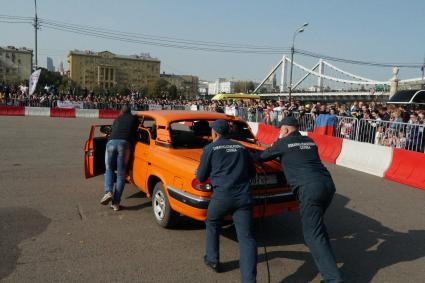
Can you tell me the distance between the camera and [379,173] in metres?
10.2

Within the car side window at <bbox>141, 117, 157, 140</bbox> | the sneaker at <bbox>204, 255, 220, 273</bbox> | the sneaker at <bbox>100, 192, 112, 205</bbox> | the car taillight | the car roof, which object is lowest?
the sneaker at <bbox>204, 255, 220, 273</bbox>

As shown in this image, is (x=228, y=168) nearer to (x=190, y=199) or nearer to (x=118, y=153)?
(x=190, y=199)

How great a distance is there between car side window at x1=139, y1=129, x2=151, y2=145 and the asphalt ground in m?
1.04

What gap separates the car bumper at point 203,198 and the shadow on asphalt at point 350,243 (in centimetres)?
60

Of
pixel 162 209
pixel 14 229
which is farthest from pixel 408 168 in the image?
pixel 14 229

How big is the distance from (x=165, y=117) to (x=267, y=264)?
2735mm

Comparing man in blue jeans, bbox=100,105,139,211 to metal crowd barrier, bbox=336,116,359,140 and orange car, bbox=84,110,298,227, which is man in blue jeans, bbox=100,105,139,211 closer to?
orange car, bbox=84,110,298,227

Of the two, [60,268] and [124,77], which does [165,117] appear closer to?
[60,268]

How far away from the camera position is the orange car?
15.5 feet

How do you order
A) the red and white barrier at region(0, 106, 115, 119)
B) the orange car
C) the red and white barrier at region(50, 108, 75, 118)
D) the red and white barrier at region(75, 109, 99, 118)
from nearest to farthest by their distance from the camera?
the orange car
the red and white barrier at region(0, 106, 115, 119)
the red and white barrier at region(50, 108, 75, 118)
the red and white barrier at region(75, 109, 99, 118)

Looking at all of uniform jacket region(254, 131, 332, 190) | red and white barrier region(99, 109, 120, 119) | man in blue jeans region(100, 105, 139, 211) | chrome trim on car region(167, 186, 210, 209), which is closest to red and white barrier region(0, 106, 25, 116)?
red and white barrier region(99, 109, 120, 119)

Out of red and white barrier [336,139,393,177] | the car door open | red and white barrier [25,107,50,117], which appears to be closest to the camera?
the car door open

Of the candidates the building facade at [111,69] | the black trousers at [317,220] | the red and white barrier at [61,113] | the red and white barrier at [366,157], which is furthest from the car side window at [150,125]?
the building facade at [111,69]

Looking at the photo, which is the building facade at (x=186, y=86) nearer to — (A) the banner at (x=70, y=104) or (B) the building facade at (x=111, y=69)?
(B) the building facade at (x=111, y=69)
